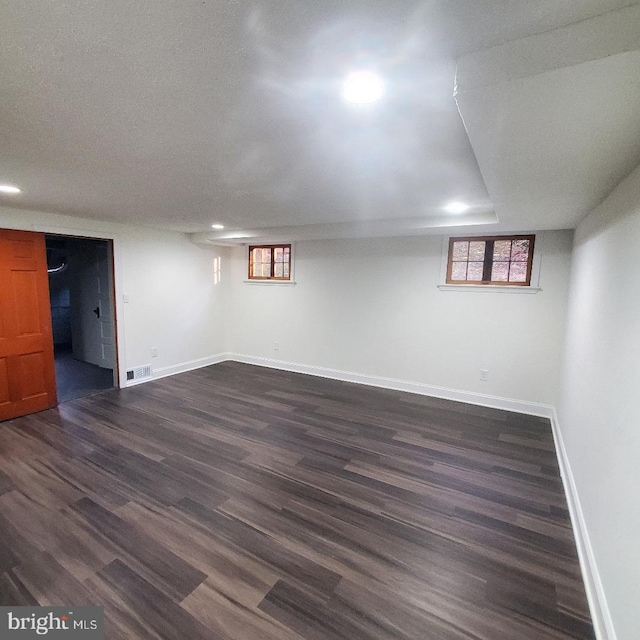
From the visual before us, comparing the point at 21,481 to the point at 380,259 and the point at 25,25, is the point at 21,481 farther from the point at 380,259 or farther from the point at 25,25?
the point at 380,259

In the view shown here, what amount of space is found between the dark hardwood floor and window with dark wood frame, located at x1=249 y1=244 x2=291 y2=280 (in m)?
2.77

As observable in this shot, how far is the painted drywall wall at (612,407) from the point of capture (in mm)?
1350

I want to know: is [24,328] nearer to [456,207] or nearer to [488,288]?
[456,207]

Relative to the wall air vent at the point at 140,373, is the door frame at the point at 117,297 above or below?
above

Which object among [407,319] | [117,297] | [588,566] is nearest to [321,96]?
[588,566]

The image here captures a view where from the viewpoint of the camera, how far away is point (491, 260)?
4.20 meters

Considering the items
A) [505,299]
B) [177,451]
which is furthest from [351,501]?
[505,299]

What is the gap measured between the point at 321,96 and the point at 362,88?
0.16m

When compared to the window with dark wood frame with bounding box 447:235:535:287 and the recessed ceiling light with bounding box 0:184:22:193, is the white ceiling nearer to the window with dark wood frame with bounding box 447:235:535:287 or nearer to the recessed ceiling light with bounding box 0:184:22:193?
the recessed ceiling light with bounding box 0:184:22:193

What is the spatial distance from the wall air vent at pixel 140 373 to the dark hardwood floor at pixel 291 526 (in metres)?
1.05

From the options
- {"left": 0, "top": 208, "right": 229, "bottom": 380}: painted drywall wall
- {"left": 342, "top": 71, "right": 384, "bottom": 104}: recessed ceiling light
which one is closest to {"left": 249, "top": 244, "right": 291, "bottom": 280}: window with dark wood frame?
{"left": 0, "top": 208, "right": 229, "bottom": 380}: painted drywall wall

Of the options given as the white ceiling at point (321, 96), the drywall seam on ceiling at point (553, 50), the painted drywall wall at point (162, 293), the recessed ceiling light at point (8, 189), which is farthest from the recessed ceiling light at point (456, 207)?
the painted drywall wall at point (162, 293)

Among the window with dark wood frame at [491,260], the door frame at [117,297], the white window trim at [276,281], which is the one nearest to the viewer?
the window with dark wood frame at [491,260]

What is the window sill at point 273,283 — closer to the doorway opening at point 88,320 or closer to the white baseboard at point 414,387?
the white baseboard at point 414,387
